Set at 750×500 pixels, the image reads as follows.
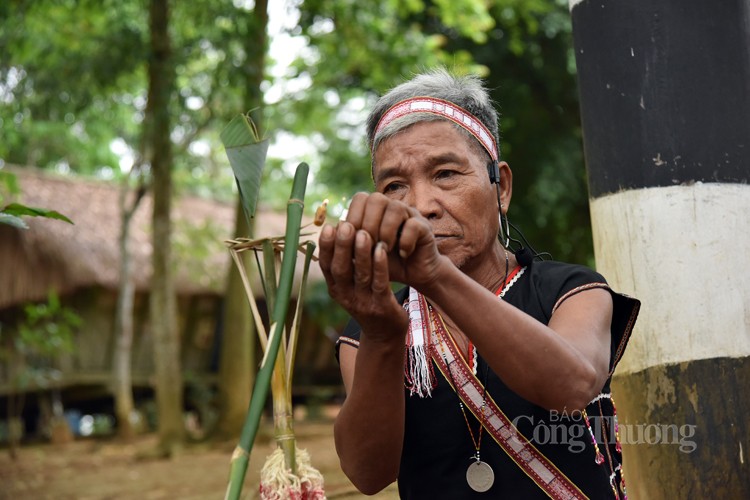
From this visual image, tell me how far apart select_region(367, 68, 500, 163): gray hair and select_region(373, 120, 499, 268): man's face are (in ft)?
0.08

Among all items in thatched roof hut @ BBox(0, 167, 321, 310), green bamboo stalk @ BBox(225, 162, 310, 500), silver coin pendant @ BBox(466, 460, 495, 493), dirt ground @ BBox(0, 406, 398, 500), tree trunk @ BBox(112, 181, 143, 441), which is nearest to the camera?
green bamboo stalk @ BBox(225, 162, 310, 500)

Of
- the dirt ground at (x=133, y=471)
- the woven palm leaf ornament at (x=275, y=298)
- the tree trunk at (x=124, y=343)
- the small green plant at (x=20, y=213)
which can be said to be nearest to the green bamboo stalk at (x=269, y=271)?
the woven palm leaf ornament at (x=275, y=298)

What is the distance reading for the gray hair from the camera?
2.23 metres

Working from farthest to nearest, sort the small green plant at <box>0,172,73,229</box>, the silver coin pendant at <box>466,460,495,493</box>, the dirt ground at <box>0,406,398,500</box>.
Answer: the dirt ground at <box>0,406,398,500</box> < the small green plant at <box>0,172,73,229</box> < the silver coin pendant at <box>466,460,495,493</box>

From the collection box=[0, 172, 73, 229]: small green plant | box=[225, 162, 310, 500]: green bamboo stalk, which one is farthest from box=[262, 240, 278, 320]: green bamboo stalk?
box=[0, 172, 73, 229]: small green plant

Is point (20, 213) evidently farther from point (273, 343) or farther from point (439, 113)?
point (273, 343)

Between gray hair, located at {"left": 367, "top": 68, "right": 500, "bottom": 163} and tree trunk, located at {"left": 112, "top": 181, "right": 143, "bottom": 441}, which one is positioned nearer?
gray hair, located at {"left": 367, "top": 68, "right": 500, "bottom": 163}

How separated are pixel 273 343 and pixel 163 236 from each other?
30.2 ft

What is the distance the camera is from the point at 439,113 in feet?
7.31

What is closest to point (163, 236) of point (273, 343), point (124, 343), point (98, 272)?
point (124, 343)

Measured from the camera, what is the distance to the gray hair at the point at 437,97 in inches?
87.9

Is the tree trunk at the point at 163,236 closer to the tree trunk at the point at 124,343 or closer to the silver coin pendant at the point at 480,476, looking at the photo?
the tree trunk at the point at 124,343

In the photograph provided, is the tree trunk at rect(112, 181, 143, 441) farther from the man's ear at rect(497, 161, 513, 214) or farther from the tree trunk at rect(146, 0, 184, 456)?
the man's ear at rect(497, 161, 513, 214)

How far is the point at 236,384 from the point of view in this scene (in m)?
10.6
